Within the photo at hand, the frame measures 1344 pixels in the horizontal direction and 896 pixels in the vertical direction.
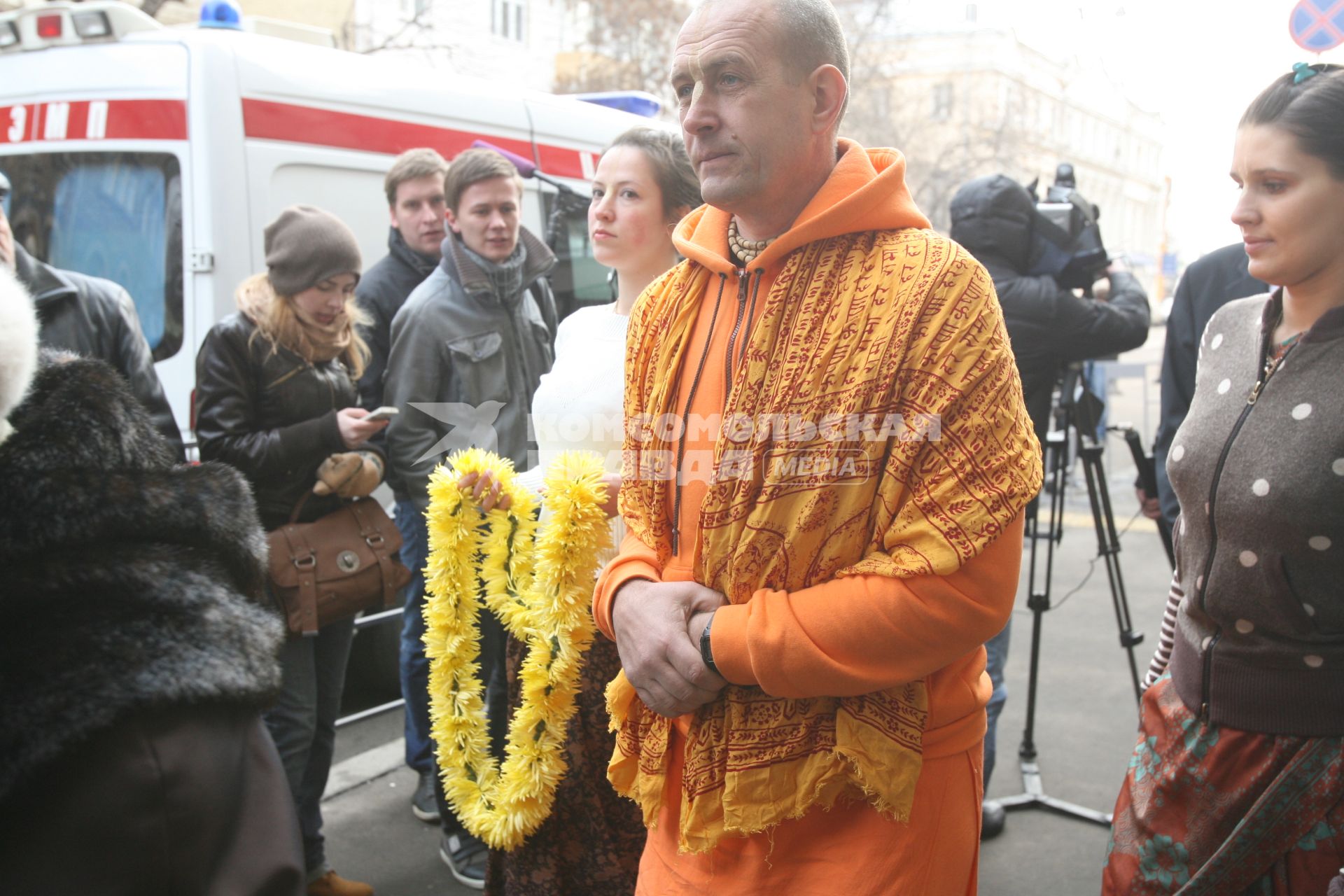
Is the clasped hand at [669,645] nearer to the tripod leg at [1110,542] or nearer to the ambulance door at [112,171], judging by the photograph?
the tripod leg at [1110,542]

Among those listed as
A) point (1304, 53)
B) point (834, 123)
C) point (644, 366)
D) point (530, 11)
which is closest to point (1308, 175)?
point (834, 123)

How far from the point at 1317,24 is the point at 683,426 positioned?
400 cm

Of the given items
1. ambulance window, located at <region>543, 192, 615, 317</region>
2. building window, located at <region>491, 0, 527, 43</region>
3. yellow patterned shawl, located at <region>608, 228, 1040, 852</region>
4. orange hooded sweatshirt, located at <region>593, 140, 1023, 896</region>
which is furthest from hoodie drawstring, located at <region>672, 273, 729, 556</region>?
building window, located at <region>491, 0, 527, 43</region>

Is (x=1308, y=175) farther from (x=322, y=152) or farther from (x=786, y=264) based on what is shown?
(x=322, y=152)

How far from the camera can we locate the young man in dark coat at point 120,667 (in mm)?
1274

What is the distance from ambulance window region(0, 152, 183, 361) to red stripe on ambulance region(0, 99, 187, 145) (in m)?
0.08

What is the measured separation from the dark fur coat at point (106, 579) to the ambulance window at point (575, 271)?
188 inches

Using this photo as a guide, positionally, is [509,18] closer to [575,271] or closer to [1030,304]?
[575,271]

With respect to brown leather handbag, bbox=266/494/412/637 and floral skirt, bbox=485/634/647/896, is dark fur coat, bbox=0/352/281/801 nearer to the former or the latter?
floral skirt, bbox=485/634/647/896

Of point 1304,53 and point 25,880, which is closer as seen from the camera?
point 25,880

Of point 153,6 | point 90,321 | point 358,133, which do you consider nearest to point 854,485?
point 90,321

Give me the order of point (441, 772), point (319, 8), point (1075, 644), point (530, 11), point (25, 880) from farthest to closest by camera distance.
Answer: point (530, 11) < point (319, 8) < point (1075, 644) < point (441, 772) < point (25, 880)

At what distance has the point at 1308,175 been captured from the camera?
2.13 meters

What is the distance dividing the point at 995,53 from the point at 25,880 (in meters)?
7.97
